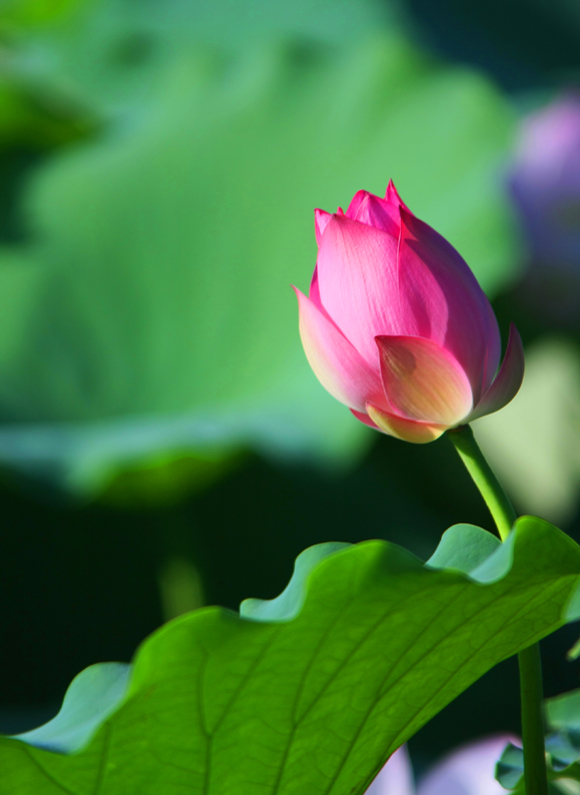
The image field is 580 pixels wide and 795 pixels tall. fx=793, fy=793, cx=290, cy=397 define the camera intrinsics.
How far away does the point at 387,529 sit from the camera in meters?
1.26

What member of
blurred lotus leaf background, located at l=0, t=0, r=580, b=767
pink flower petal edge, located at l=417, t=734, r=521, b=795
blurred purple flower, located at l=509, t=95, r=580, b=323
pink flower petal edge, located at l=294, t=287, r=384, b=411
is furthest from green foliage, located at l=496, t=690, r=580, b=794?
blurred purple flower, located at l=509, t=95, r=580, b=323

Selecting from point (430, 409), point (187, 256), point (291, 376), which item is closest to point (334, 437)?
point (291, 376)

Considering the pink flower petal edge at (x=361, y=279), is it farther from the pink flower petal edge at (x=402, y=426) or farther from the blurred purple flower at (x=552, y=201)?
the blurred purple flower at (x=552, y=201)

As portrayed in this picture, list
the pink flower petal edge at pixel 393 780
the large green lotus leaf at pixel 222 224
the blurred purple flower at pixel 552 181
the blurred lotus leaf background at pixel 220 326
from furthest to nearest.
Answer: the blurred purple flower at pixel 552 181
the large green lotus leaf at pixel 222 224
the blurred lotus leaf background at pixel 220 326
the pink flower petal edge at pixel 393 780

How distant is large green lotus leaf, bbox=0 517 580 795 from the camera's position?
193mm

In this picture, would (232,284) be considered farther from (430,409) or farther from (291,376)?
(430,409)

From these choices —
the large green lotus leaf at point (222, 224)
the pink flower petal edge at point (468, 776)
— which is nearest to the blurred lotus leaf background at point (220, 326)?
the large green lotus leaf at point (222, 224)

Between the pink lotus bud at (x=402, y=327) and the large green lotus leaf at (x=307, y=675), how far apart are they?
43 mm

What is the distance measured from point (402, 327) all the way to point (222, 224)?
90 cm

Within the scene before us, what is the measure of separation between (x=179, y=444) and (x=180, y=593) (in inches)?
13.2

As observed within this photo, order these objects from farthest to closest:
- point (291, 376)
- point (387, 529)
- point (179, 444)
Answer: point (387, 529), point (291, 376), point (179, 444)

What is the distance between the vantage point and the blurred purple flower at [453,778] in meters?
0.35

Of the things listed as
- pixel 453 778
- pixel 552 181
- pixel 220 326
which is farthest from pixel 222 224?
pixel 453 778

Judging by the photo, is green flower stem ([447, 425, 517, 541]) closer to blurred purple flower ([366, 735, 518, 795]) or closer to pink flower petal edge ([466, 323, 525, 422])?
pink flower petal edge ([466, 323, 525, 422])
